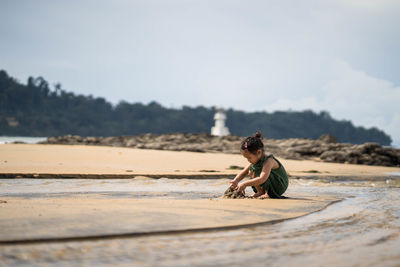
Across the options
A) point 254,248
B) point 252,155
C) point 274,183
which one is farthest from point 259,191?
point 254,248

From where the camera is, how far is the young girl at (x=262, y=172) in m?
5.56

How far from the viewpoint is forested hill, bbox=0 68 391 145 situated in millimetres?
97750

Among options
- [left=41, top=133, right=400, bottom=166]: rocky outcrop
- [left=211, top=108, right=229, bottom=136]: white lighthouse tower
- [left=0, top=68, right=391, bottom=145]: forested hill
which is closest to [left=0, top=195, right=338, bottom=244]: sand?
[left=41, top=133, right=400, bottom=166]: rocky outcrop

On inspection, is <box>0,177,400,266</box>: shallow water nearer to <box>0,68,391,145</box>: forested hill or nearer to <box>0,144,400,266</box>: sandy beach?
<box>0,144,400,266</box>: sandy beach

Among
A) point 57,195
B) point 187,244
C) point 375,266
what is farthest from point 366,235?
point 57,195

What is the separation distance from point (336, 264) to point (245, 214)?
A: 1.53 m

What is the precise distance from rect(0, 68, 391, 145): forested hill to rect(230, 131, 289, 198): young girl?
90569 millimetres

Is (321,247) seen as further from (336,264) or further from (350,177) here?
(350,177)

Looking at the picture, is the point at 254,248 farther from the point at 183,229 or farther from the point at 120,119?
the point at 120,119

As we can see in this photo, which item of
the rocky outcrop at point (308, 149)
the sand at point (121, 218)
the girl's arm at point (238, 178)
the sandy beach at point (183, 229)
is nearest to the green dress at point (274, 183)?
the girl's arm at point (238, 178)

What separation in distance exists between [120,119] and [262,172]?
107842 mm

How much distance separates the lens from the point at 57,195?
5.25 metres

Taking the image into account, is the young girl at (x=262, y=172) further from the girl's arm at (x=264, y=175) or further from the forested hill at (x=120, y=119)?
the forested hill at (x=120, y=119)

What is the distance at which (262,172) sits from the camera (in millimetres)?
5590
